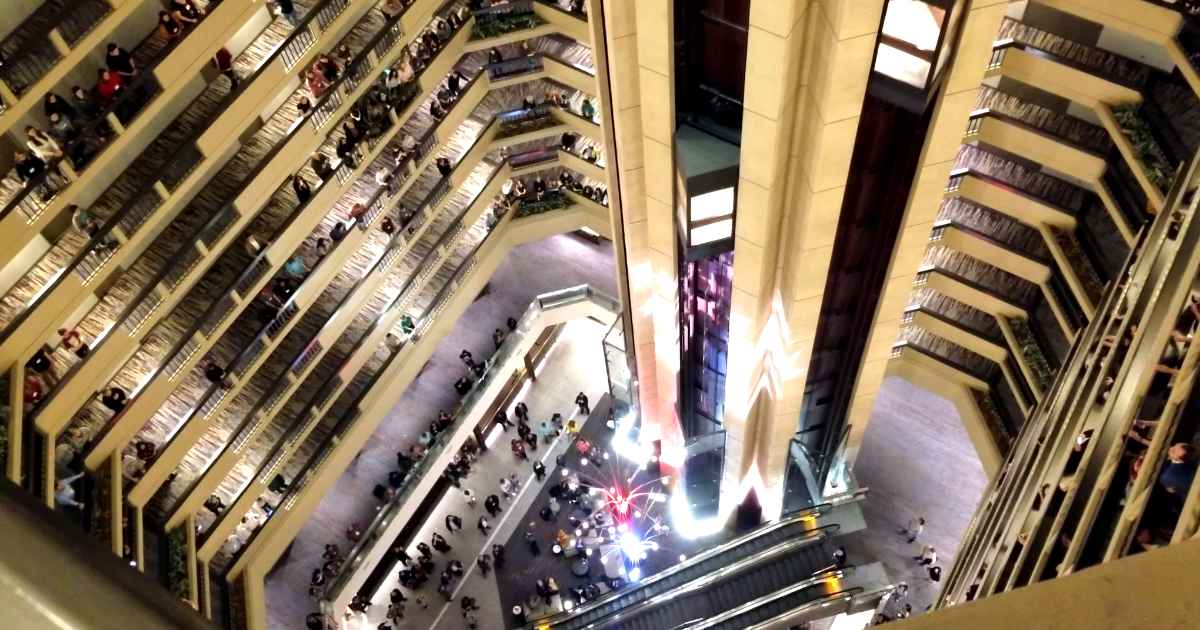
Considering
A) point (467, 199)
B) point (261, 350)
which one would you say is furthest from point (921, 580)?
point (261, 350)

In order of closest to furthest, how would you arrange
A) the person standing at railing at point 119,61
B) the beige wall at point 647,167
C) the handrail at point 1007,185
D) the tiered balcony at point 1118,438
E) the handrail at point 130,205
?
the tiered balcony at point 1118,438 < the beige wall at point 647,167 < the handrail at point 130,205 < the person standing at railing at point 119,61 < the handrail at point 1007,185

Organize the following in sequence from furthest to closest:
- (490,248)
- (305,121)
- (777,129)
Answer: (490,248) < (305,121) < (777,129)

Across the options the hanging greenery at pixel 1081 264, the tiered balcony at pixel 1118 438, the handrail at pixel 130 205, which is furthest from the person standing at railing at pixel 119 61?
the hanging greenery at pixel 1081 264

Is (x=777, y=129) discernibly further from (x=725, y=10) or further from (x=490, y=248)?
(x=490, y=248)

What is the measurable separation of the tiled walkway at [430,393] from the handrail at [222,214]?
12.7m

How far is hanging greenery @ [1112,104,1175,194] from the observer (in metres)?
21.8

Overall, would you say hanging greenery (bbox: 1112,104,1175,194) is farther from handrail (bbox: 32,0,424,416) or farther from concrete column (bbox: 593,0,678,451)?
handrail (bbox: 32,0,424,416)

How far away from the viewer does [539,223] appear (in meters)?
35.9

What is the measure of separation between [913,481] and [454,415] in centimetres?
1670

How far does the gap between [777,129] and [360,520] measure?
25139 mm

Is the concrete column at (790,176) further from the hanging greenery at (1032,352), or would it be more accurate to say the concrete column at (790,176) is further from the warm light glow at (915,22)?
the hanging greenery at (1032,352)

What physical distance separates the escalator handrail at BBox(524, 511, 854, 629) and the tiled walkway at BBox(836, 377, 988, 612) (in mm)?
4450

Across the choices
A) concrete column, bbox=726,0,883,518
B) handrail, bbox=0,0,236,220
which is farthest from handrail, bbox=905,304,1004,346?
handrail, bbox=0,0,236,220

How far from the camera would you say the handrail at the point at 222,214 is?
2319cm
